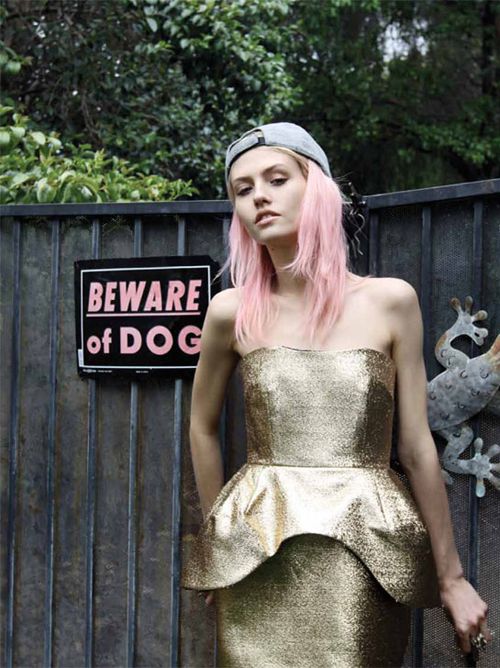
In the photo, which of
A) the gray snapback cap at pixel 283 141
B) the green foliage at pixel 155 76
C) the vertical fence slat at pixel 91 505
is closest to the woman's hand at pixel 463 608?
the gray snapback cap at pixel 283 141

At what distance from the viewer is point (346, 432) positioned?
1958 mm

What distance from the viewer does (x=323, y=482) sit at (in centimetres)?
193

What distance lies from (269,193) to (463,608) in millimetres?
1041

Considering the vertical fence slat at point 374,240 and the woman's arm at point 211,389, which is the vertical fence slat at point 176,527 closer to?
the woman's arm at point 211,389

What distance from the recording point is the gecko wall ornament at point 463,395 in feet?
7.18

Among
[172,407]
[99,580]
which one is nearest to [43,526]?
[99,580]

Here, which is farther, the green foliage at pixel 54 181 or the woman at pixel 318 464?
the green foliage at pixel 54 181

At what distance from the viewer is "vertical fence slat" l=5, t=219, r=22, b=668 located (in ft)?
9.44

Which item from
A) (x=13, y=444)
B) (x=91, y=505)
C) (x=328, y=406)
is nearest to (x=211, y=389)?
(x=328, y=406)

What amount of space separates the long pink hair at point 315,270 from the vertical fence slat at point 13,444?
3.39 ft

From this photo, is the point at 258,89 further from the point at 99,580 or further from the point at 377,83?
the point at 377,83

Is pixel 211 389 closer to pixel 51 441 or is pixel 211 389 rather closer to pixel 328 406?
pixel 328 406

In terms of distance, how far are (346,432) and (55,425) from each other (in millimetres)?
1202

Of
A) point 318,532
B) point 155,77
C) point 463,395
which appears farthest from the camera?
point 155,77
